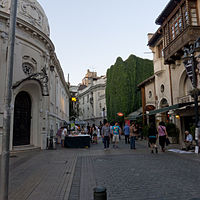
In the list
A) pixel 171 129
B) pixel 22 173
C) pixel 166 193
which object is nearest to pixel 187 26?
→ pixel 171 129

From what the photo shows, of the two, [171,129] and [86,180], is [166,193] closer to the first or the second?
[86,180]

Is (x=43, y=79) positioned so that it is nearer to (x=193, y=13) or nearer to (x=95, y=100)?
(x=193, y=13)

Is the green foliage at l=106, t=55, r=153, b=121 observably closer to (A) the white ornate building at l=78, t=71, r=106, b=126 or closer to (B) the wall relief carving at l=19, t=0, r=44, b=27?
(A) the white ornate building at l=78, t=71, r=106, b=126

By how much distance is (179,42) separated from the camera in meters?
15.0

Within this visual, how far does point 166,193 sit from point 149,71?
33.7m

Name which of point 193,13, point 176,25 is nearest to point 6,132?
point 193,13

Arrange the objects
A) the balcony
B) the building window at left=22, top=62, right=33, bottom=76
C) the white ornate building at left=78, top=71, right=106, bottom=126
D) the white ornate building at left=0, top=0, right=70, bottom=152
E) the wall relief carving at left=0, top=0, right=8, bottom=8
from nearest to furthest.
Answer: the wall relief carving at left=0, top=0, right=8, bottom=8 < the white ornate building at left=0, top=0, right=70, bottom=152 < the balcony < the building window at left=22, top=62, right=33, bottom=76 < the white ornate building at left=78, top=71, right=106, bottom=126

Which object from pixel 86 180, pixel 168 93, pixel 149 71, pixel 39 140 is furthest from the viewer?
pixel 149 71

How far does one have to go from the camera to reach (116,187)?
5199mm

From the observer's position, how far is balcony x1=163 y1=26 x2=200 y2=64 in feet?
44.5

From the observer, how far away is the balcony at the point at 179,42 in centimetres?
1356

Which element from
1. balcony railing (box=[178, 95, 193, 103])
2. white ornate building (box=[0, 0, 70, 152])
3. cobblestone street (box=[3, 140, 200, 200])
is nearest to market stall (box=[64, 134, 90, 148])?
white ornate building (box=[0, 0, 70, 152])

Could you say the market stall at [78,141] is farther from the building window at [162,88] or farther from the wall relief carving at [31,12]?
the building window at [162,88]

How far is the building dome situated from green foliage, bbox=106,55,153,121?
21.7 m
